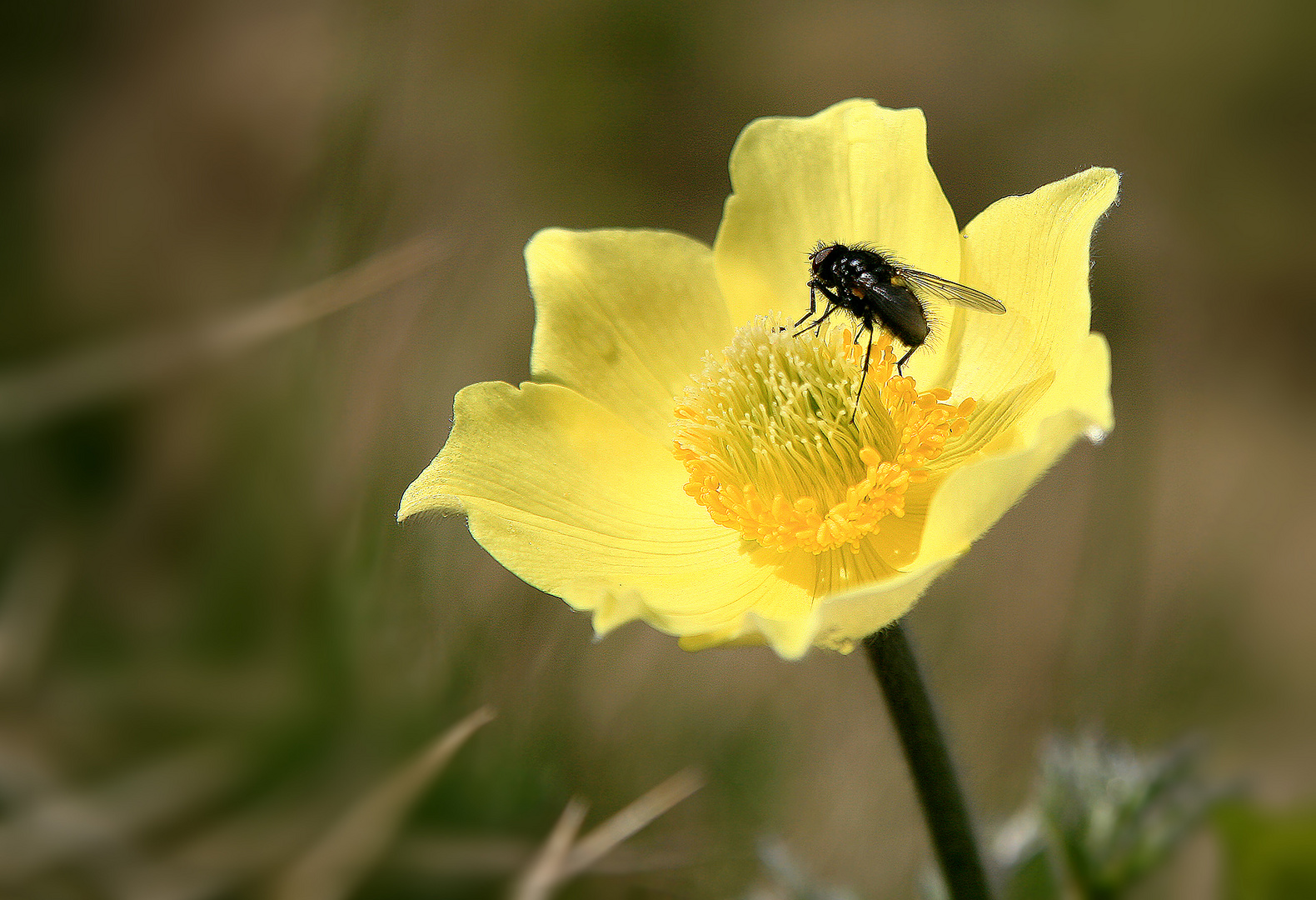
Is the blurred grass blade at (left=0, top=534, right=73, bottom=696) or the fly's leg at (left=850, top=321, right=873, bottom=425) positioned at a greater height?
the fly's leg at (left=850, top=321, right=873, bottom=425)

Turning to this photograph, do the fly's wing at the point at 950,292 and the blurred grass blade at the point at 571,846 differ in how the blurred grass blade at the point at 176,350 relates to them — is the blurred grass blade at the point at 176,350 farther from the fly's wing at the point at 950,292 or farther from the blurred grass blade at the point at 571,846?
the blurred grass blade at the point at 571,846

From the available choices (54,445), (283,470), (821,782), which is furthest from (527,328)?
(821,782)

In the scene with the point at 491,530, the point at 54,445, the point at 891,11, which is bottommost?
the point at 491,530

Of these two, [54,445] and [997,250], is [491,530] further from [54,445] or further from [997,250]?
[54,445]

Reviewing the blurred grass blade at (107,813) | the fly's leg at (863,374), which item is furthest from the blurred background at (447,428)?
the fly's leg at (863,374)

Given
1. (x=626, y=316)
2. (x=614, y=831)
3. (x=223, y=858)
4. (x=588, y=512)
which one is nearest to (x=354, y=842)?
(x=223, y=858)

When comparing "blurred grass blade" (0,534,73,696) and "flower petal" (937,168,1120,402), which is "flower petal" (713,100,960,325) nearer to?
"flower petal" (937,168,1120,402)

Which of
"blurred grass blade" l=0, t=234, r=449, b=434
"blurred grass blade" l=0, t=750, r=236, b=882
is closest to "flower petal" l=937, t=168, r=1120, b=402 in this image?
"blurred grass blade" l=0, t=234, r=449, b=434
